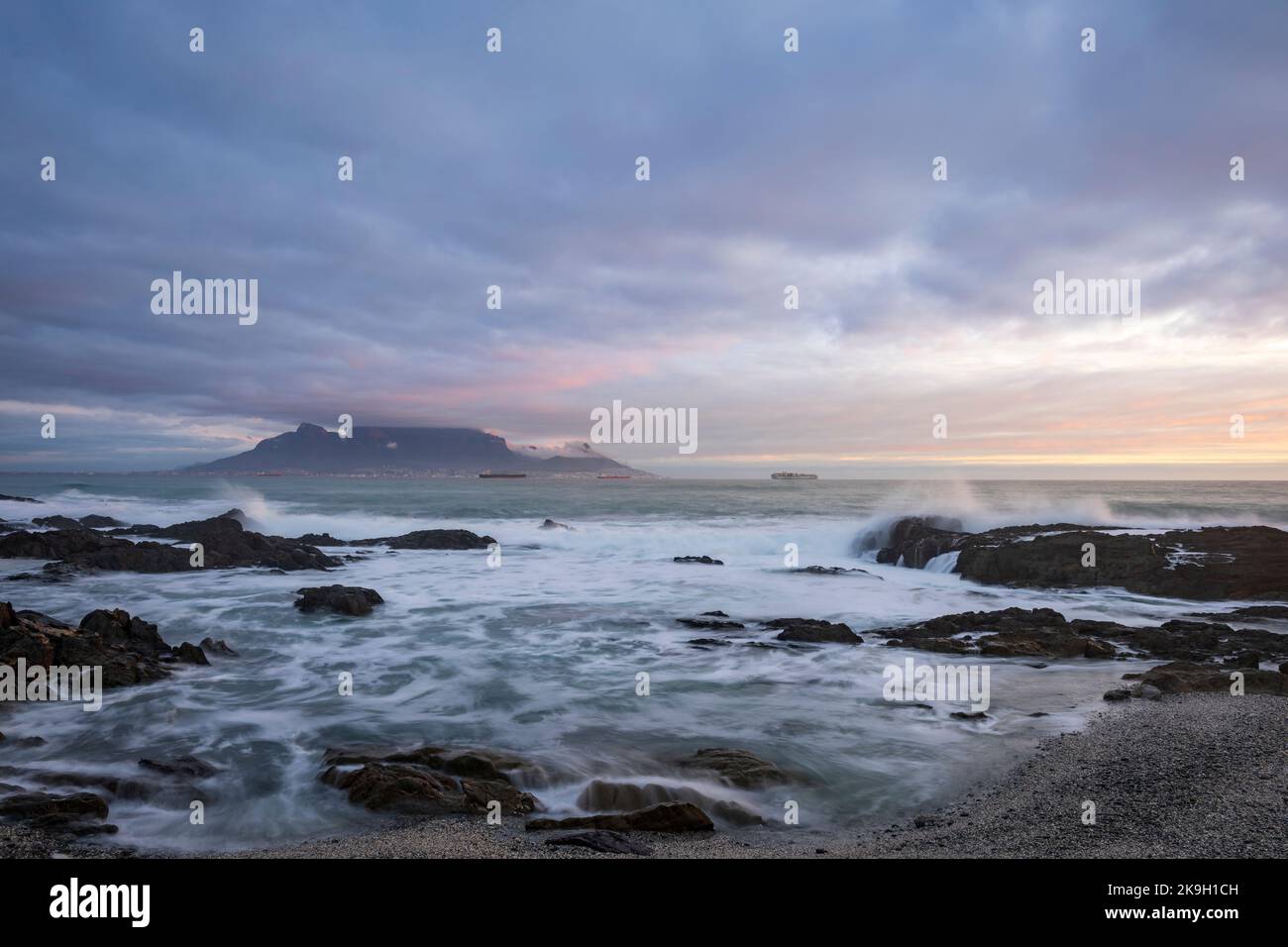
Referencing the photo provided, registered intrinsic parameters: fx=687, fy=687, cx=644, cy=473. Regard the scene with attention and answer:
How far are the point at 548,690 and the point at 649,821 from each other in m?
5.46

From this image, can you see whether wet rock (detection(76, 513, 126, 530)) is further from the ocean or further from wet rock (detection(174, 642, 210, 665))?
wet rock (detection(174, 642, 210, 665))

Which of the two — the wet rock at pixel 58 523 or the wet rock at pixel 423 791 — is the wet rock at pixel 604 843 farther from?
the wet rock at pixel 58 523

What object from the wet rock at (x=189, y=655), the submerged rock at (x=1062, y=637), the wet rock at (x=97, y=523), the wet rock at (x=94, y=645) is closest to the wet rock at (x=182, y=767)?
the wet rock at (x=94, y=645)

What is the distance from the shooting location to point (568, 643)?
14453mm

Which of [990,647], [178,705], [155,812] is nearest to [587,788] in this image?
[155,812]

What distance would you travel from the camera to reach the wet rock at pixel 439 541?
3058 centimetres

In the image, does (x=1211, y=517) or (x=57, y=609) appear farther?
(x=1211, y=517)

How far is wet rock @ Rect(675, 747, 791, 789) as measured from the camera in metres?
7.47

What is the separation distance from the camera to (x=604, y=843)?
5527mm

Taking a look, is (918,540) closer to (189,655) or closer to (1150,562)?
(1150,562)

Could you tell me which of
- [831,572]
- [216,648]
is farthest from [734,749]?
[831,572]

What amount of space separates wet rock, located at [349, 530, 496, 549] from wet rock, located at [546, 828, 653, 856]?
85.4 ft
